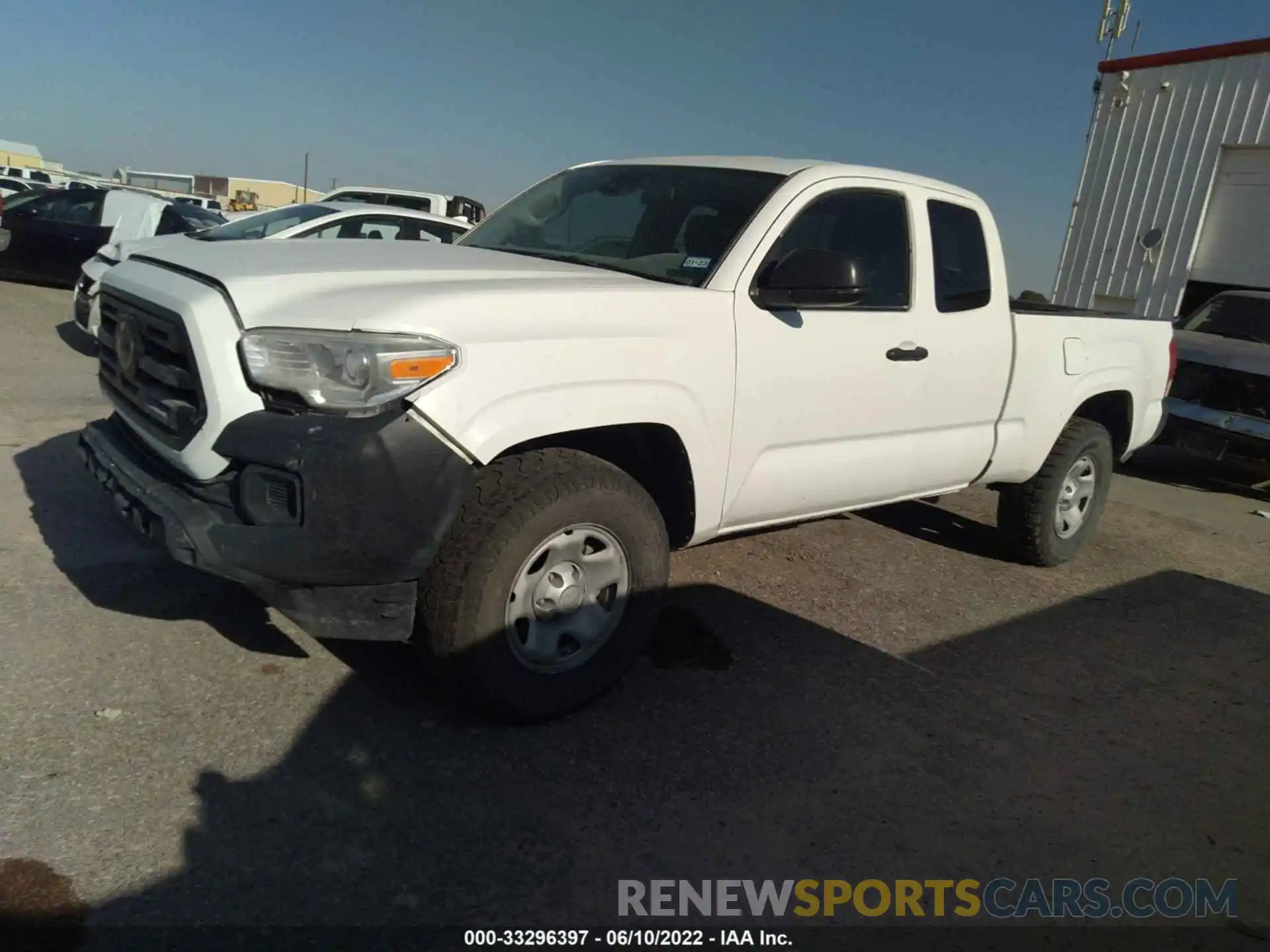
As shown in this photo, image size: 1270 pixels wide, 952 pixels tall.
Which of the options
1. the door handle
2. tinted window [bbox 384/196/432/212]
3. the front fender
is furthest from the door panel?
tinted window [bbox 384/196/432/212]

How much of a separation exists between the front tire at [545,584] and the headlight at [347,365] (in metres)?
0.43

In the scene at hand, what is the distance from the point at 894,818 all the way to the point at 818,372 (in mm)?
1660

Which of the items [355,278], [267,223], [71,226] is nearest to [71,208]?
[71,226]

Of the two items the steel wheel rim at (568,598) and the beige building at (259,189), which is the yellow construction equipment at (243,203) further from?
the steel wheel rim at (568,598)

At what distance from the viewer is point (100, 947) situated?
208cm

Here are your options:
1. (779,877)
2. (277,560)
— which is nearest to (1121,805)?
(779,877)

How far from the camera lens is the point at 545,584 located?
3.13m

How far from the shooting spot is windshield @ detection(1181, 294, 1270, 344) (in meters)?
9.27

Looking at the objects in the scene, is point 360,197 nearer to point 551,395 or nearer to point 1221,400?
point 1221,400

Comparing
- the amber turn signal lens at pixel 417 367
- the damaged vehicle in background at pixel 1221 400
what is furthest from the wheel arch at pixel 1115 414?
the amber turn signal lens at pixel 417 367

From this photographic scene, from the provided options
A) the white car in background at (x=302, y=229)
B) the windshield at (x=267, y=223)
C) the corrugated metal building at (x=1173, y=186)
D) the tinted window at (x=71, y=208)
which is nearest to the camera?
the white car in background at (x=302, y=229)

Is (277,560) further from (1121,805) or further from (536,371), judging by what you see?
(1121,805)

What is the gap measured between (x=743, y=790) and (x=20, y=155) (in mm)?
71619

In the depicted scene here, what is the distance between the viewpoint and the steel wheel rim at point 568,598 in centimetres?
307
